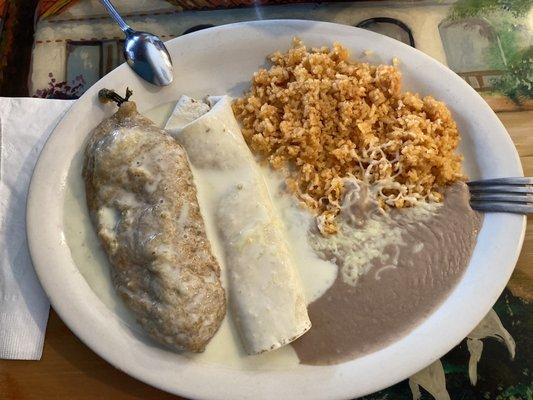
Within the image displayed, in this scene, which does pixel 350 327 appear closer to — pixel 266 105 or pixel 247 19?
pixel 266 105

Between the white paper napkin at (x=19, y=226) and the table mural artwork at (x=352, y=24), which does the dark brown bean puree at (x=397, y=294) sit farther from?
the white paper napkin at (x=19, y=226)

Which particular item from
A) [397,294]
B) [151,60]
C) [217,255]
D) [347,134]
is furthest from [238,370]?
[151,60]

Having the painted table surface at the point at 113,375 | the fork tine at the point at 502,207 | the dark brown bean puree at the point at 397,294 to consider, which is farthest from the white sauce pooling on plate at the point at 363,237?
the painted table surface at the point at 113,375

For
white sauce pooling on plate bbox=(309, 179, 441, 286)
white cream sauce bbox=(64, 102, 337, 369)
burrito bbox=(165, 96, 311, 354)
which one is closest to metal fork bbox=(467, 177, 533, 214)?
white sauce pooling on plate bbox=(309, 179, 441, 286)

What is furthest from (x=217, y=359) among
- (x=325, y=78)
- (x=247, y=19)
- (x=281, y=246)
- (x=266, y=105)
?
(x=247, y=19)

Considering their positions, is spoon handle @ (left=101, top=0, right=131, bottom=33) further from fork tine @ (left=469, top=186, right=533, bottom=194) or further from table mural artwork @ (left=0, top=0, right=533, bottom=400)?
fork tine @ (left=469, top=186, right=533, bottom=194)

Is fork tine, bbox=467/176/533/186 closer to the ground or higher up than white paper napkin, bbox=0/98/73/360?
higher up
